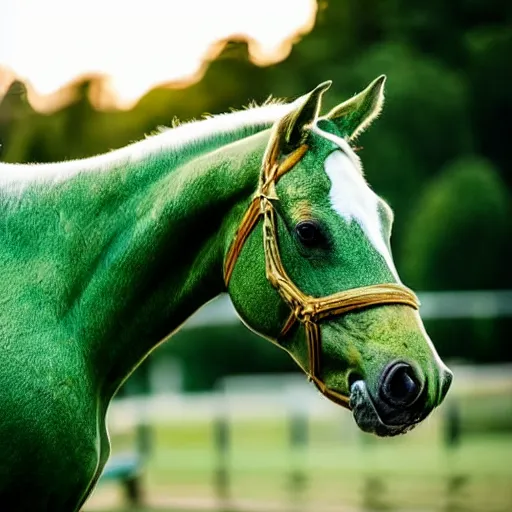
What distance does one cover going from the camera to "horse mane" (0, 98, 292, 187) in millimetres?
3627

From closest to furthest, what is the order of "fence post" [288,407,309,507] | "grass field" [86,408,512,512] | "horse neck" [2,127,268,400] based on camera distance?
"horse neck" [2,127,268,400]
"grass field" [86,408,512,512]
"fence post" [288,407,309,507]

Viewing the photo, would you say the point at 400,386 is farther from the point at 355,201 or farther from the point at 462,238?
the point at 462,238

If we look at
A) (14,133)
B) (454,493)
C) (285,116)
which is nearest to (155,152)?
(285,116)

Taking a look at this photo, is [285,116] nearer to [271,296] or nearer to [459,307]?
[271,296]

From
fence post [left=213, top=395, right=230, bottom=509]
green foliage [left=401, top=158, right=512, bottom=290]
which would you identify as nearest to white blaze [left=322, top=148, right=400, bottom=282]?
fence post [left=213, top=395, right=230, bottom=509]

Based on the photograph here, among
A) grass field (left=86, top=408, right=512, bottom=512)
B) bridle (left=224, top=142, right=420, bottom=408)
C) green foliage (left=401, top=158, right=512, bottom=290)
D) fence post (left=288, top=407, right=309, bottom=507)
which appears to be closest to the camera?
bridle (left=224, top=142, right=420, bottom=408)

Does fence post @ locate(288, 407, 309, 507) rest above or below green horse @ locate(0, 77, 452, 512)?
below

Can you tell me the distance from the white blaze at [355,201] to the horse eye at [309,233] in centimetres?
8

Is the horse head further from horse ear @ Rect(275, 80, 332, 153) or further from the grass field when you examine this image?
the grass field

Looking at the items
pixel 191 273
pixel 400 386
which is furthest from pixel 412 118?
pixel 400 386

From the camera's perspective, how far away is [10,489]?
331 centimetres

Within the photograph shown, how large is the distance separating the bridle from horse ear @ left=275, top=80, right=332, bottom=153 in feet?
0.08

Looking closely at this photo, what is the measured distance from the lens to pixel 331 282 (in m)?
3.29

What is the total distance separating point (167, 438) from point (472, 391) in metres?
3.84
